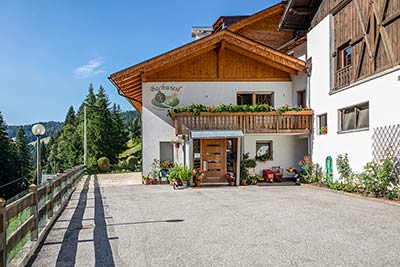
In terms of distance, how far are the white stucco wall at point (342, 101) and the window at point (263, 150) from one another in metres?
A: 2.18

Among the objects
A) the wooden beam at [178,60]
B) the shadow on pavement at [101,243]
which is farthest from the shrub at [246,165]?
the shadow on pavement at [101,243]

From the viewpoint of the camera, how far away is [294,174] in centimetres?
1816

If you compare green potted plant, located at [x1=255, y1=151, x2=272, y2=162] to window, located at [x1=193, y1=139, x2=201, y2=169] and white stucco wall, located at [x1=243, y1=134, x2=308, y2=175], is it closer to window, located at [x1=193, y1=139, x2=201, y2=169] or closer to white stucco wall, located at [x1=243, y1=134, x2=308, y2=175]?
white stucco wall, located at [x1=243, y1=134, x2=308, y2=175]

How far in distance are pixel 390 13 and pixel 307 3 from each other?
6815mm

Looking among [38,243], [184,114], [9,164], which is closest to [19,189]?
[9,164]

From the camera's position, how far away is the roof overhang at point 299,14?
58.0 feet

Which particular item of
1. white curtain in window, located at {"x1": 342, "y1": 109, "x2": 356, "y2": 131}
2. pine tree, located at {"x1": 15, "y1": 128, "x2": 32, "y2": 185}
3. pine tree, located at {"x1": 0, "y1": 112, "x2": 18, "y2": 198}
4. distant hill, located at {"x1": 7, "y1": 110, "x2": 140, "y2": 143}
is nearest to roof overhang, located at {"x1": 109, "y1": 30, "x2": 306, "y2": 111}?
white curtain in window, located at {"x1": 342, "y1": 109, "x2": 356, "y2": 131}

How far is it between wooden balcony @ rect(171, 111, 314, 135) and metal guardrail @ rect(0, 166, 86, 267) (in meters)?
9.15

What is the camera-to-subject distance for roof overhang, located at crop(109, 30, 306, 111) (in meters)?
16.9

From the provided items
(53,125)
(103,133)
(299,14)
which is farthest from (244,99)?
(53,125)

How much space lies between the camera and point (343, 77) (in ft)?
47.2

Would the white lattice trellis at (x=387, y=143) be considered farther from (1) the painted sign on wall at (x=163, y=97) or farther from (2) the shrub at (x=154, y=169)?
(2) the shrub at (x=154, y=169)

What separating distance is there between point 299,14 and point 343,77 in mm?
5237

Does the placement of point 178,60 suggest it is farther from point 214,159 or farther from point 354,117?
point 354,117
